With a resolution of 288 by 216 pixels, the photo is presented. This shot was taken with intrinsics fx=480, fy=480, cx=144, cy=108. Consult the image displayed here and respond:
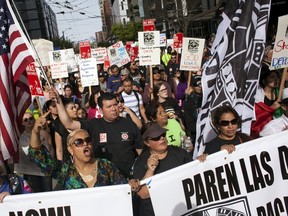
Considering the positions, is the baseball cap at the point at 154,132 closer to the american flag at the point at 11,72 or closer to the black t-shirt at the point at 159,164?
the black t-shirt at the point at 159,164

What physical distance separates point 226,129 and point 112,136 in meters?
1.33

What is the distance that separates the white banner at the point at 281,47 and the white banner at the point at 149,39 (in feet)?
17.2

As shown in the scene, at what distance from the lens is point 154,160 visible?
12.6ft

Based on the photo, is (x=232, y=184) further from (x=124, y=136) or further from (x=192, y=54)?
(x=192, y=54)

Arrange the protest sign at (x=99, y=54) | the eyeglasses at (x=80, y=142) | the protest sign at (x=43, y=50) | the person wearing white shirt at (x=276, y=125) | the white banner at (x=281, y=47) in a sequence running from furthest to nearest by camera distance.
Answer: the protest sign at (x=43, y=50)
the protest sign at (x=99, y=54)
the white banner at (x=281, y=47)
the person wearing white shirt at (x=276, y=125)
the eyeglasses at (x=80, y=142)

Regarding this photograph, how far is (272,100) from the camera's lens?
5730 mm

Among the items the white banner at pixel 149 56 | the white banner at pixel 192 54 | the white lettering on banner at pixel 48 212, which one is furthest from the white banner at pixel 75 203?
the white banner at pixel 149 56

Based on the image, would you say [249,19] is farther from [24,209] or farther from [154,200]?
[24,209]

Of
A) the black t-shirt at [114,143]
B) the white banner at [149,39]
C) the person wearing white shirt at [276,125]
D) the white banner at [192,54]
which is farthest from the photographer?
the white banner at [149,39]

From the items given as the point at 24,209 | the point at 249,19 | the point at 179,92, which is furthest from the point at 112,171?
the point at 179,92

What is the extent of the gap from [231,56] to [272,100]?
1.29 meters

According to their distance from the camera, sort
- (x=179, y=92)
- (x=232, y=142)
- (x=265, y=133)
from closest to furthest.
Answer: (x=232, y=142), (x=265, y=133), (x=179, y=92)

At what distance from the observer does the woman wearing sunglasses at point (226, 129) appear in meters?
4.20

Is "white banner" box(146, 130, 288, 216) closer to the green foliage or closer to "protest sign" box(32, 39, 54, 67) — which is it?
"protest sign" box(32, 39, 54, 67)
